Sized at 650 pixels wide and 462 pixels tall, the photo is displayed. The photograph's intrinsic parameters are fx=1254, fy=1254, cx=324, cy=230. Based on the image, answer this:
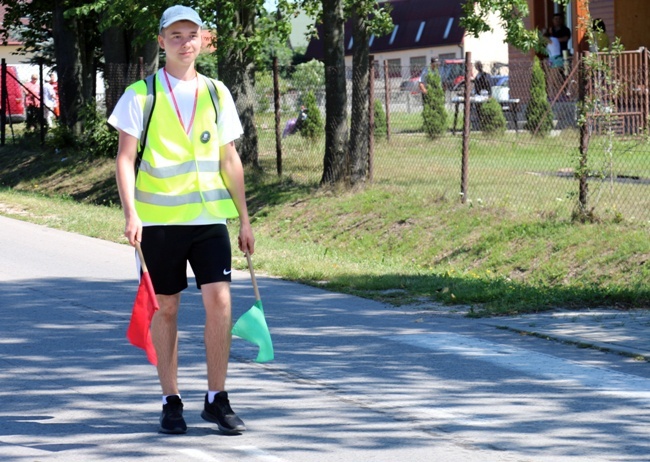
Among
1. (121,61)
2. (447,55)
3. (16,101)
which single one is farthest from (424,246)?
(447,55)

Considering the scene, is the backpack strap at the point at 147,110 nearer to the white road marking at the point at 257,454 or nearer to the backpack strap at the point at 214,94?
the backpack strap at the point at 214,94

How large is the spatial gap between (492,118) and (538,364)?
1345 centimetres

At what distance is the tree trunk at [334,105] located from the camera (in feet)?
63.7

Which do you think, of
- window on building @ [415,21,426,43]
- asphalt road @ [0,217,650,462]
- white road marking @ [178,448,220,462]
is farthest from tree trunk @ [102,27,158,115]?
window on building @ [415,21,426,43]

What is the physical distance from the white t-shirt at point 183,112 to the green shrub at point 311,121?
1550 centimetres

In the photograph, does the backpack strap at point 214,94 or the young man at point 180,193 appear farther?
the backpack strap at point 214,94

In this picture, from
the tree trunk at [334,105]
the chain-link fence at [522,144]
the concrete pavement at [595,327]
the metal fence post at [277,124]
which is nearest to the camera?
the concrete pavement at [595,327]

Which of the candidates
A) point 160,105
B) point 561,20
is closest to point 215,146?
point 160,105

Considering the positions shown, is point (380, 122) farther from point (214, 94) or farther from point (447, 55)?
point (447, 55)

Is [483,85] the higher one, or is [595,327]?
[483,85]

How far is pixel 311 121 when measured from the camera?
72.4ft

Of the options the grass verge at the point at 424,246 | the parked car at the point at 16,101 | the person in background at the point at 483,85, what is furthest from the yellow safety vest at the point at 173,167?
the parked car at the point at 16,101

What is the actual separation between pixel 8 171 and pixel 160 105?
22842 mm

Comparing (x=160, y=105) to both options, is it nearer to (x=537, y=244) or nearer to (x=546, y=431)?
(x=546, y=431)
